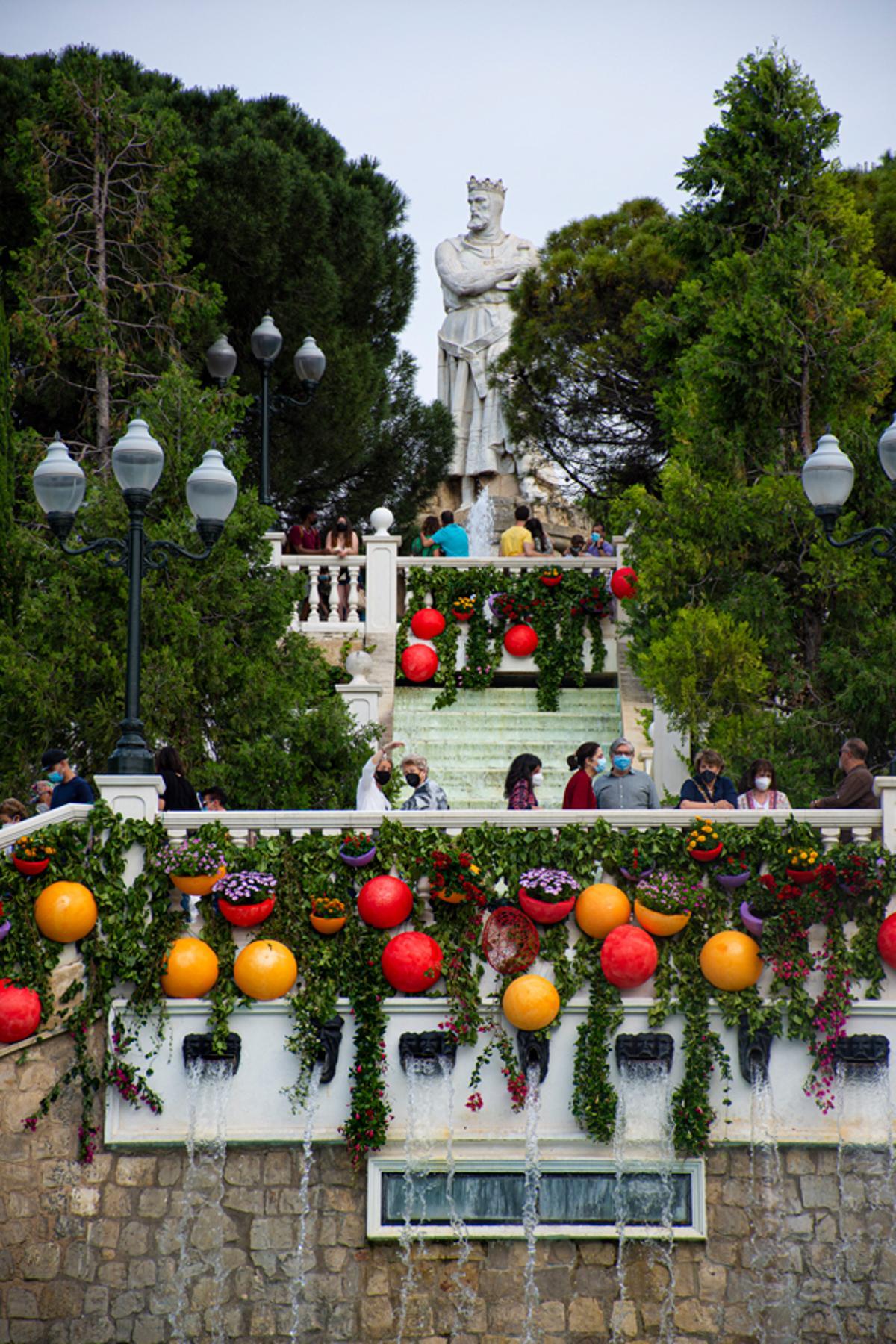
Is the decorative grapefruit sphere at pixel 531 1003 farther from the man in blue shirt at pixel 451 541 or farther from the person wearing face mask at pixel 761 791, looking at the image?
the man in blue shirt at pixel 451 541

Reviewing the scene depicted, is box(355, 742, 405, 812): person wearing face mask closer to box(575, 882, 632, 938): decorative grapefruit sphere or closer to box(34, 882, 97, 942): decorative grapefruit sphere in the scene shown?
box(575, 882, 632, 938): decorative grapefruit sphere

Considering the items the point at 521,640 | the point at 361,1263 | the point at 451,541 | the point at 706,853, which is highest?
the point at 451,541

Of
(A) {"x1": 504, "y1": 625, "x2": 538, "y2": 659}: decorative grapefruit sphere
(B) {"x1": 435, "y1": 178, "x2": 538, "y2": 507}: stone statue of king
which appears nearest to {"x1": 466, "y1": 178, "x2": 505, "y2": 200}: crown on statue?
(B) {"x1": 435, "y1": 178, "x2": 538, "y2": 507}: stone statue of king

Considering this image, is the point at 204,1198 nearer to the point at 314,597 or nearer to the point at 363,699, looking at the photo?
the point at 363,699

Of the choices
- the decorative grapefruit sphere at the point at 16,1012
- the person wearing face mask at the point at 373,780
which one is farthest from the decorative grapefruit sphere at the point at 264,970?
the person wearing face mask at the point at 373,780

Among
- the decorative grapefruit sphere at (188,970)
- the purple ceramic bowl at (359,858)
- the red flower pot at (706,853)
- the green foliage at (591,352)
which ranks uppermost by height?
the green foliage at (591,352)

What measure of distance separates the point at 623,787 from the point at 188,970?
10.6 feet

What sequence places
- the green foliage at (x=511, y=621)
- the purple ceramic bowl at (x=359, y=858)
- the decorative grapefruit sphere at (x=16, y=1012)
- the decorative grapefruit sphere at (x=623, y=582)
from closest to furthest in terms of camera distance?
1. the decorative grapefruit sphere at (x=16, y=1012)
2. the purple ceramic bowl at (x=359, y=858)
3. the decorative grapefruit sphere at (x=623, y=582)
4. the green foliage at (x=511, y=621)

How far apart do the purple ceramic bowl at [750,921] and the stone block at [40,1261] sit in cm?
460

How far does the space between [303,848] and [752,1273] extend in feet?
12.2

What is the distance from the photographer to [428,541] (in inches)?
784

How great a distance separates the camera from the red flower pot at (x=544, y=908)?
443 inches

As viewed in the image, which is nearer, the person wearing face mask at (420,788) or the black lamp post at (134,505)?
the black lamp post at (134,505)

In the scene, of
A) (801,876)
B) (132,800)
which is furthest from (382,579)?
(801,876)
